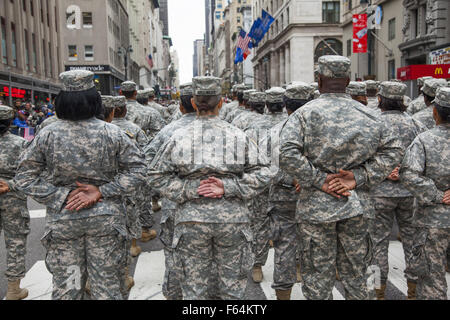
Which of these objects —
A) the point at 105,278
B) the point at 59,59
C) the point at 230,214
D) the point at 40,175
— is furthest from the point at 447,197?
the point at 59,59

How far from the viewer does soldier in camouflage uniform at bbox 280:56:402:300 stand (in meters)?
3.58

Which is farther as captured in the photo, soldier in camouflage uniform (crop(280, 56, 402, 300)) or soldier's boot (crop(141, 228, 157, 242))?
soldier's boot (crop(141, 228, 157, 242))

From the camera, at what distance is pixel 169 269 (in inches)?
154

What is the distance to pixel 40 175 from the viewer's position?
3.71 meters

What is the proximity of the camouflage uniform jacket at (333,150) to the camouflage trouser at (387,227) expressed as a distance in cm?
139

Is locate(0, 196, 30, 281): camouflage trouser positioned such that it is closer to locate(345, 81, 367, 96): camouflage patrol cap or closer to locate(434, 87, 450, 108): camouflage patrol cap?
locate(345, 81, 367, 96): camouflage patrol cap

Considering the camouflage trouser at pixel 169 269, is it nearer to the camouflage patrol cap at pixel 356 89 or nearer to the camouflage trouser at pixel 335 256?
the camouflage trouser at pixel 335 256

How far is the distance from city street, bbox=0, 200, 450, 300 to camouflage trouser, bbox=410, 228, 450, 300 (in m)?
1.10

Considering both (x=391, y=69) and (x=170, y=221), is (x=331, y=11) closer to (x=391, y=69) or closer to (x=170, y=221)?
(x=391, y=69)

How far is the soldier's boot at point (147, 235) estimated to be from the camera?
301 inches

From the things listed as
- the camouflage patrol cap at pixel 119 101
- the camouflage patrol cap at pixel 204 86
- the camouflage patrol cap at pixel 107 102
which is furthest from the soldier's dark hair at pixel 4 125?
the camouflage patrol cap at pixel 204 86

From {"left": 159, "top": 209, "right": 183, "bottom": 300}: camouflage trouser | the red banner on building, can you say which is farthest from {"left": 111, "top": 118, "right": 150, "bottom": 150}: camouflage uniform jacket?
the red banner on building
